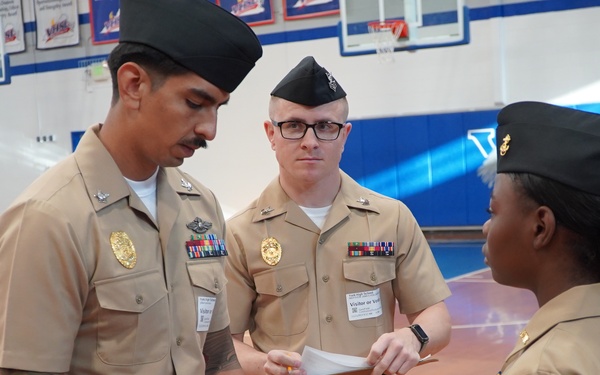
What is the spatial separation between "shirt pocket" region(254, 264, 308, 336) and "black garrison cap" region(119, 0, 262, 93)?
3.42 ft

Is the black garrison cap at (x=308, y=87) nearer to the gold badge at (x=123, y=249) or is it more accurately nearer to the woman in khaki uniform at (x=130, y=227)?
the woman in khaki uniform at (x=130, y=227)

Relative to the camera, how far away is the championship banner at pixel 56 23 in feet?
50.4

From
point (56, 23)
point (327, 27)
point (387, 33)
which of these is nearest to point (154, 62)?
point (387, 33)

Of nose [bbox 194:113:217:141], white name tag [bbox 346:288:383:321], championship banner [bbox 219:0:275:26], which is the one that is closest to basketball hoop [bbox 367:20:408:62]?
championship banner [bbox 219:0:275:26]

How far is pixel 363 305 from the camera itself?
9.50ft

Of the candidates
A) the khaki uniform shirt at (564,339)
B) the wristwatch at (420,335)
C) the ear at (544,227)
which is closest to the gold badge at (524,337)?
the khaki uniform shirt at (564,339)

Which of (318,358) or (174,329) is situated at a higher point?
(174,329)

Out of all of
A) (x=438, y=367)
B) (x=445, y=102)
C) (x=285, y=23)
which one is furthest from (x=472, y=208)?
(x=438, y=367)

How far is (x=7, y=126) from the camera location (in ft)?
54.3

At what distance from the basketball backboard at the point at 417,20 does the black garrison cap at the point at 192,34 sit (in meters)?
8.51

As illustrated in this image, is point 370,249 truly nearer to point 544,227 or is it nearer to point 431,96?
point 544,227

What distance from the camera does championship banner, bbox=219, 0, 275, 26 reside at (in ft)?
43.9

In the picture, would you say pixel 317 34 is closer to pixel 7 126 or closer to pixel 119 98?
pixel 7 126

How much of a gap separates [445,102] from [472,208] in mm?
1630
